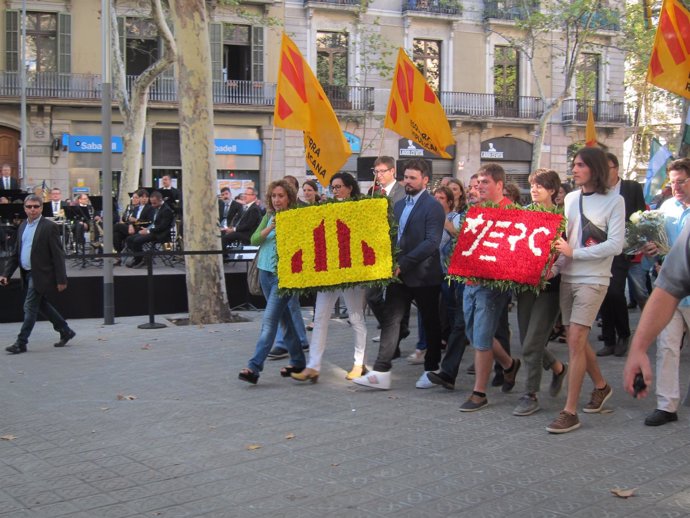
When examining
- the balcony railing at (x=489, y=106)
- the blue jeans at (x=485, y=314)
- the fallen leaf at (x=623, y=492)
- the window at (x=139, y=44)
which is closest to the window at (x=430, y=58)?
the balcony railing at (x=489, y=106)

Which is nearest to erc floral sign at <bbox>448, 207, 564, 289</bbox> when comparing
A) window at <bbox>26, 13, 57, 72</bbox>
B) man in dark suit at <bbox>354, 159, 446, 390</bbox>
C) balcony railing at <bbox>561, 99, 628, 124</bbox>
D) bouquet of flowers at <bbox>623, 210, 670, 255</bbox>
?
man in dark suit at <bbox>354, 159, 446, 390</bbox>

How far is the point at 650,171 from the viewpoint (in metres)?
12.4

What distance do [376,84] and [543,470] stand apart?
33.3 metres

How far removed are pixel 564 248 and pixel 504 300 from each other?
2.81ft

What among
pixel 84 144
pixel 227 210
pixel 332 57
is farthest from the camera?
pixel 332 57

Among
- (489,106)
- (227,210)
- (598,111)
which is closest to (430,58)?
(489,106)

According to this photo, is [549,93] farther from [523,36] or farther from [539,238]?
[539,238]

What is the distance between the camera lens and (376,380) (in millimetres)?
7531

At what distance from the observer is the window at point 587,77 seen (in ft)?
133

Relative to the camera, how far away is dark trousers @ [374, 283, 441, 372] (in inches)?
298

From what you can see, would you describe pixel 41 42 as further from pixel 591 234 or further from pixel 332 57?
pixel 591 234

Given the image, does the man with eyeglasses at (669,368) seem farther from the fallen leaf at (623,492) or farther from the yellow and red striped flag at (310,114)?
the yellow and red striped flag at (310,114)

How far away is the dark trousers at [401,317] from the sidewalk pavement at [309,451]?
0.28 meters

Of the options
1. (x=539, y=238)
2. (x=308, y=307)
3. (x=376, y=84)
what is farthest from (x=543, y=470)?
(x=376, y=84)
